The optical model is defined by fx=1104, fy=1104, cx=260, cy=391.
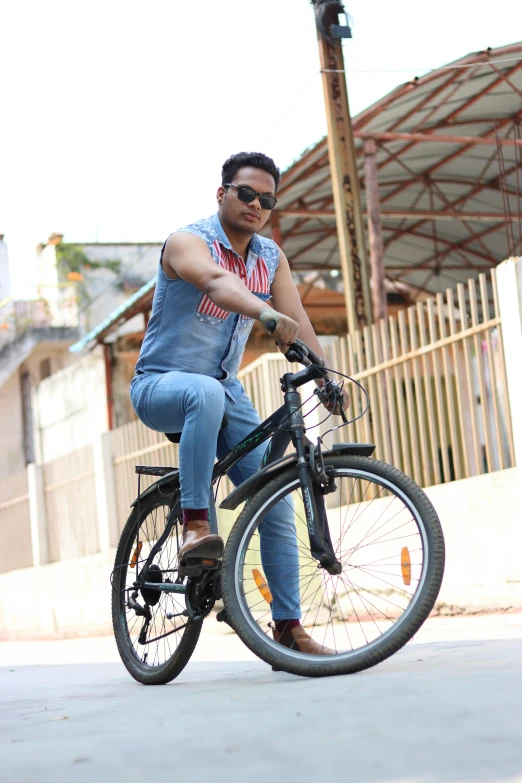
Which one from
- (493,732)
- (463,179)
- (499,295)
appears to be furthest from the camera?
(463,179)

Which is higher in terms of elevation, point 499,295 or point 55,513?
point 499,295

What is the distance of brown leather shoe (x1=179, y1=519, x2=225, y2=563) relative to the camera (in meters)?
3.56

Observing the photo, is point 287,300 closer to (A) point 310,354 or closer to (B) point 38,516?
(A) point 310,354

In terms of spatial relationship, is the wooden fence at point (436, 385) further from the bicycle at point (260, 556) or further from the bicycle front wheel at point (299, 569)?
the bicycle front wheel at point (299, 569)

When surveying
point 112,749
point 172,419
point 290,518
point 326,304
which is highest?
point 326,304

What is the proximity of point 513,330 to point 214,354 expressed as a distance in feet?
11.7

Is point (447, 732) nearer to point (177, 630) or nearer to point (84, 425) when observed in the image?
point (177, 630)

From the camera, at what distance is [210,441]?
363cm

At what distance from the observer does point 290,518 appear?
12.3ft

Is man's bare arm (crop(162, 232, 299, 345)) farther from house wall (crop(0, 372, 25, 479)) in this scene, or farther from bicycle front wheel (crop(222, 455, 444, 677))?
house wall (crop(0, 372, 25, 479))

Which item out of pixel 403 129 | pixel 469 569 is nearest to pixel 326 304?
→ pixel 403 129

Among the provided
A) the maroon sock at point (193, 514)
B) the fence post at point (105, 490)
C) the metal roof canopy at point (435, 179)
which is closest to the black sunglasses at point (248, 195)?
the maroon sock at point (193, 514)

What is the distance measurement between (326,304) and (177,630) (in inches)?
759

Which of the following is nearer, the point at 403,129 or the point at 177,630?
the point at 177,630
